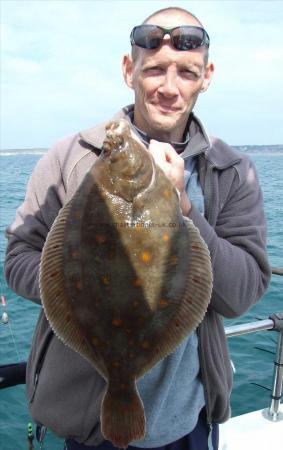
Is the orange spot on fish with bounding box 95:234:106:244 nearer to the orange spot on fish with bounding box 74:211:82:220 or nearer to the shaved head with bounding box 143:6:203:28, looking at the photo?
the orange spot on fish with bounding box 74:211:82:220

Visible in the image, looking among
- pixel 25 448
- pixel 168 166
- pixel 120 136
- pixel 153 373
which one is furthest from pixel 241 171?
pixel 25 448

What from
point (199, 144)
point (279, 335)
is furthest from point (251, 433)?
point (199, 144)

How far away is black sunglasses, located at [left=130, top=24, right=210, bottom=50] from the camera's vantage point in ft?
8.07

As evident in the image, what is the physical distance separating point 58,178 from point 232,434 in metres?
3.03

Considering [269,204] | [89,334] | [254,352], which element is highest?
[89,334]

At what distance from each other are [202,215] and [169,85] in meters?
0.75

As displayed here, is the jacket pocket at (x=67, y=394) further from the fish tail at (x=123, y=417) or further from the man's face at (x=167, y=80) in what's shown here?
the man's face at (x=167, y=80)

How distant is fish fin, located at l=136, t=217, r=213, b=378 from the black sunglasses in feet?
3.52

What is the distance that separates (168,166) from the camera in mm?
2117

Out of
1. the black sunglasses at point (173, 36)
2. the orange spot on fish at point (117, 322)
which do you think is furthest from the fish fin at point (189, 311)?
the black sunglasses at point (173, 36)

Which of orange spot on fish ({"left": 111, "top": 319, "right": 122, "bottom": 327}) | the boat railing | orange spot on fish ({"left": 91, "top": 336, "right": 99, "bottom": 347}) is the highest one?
orange spot on fish ({"left": 111, "top": 319, "right": 122, "bottom": 327})

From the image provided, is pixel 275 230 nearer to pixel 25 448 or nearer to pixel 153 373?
pixel 25 448

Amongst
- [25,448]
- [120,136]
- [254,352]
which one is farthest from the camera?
[254,352]

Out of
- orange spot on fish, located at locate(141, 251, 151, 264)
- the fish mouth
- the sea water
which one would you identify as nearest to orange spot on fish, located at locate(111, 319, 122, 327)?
orange spot on fish, located at locate(141, 251, 151, 264)
